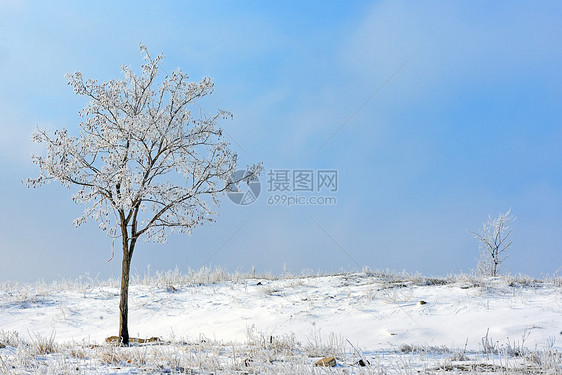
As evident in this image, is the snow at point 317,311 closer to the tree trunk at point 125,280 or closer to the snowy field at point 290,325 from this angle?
the snowy field at point 290,325

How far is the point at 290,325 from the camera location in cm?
1316

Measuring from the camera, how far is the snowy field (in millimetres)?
7176

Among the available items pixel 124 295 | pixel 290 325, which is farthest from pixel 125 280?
pixel 290 325

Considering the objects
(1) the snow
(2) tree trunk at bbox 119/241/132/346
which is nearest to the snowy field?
(1) the snow

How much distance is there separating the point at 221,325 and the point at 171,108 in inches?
280

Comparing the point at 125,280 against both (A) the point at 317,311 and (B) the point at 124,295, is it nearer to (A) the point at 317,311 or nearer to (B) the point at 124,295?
(B) the point at 124,295

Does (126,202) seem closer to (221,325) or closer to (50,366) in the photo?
(221,325)

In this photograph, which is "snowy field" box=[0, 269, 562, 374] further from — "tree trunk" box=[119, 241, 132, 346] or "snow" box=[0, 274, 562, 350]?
"tree trunk" box=[119, 241, 132, 346]

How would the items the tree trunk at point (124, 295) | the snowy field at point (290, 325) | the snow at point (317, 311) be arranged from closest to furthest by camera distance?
the snowy field at point (290, 325), the snow at point (317, 311), the tree trunk at point (124, 295)

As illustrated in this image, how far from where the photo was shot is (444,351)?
9.09 m

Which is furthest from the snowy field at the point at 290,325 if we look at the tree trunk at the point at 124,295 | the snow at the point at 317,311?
the tree trunk at the point at 124,295

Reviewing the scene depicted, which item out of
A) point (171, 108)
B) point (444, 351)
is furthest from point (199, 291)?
point (444, 351)

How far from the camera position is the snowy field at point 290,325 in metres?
7.18

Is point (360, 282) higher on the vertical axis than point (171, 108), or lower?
lower
